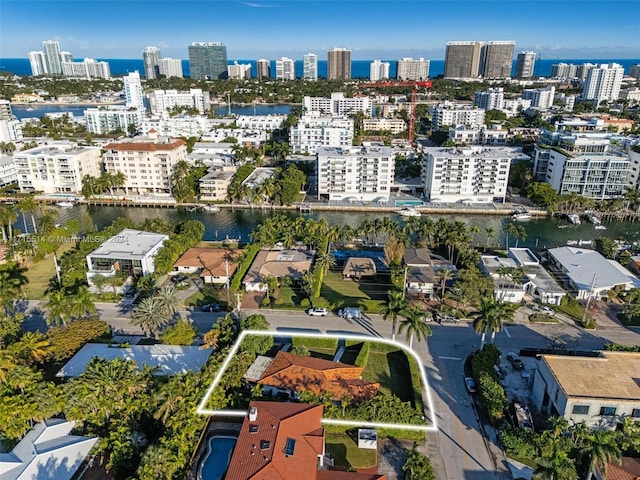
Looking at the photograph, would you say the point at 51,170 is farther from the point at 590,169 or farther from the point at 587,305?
the point at 590,169

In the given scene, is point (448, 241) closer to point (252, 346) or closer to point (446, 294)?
point (446, 294)

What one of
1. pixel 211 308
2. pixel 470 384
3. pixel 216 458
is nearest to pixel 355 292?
pixel 211 308

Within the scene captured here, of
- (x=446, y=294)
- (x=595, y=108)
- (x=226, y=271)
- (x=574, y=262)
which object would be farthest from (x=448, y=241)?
(x=595, y=108)

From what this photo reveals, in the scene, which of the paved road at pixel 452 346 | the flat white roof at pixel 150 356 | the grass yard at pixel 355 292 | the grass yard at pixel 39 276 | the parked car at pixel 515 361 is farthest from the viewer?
the grass yard at pixel 39 276

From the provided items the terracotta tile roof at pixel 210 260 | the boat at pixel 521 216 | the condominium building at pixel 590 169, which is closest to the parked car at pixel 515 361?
the terracotta tile roof at pixel 210 260

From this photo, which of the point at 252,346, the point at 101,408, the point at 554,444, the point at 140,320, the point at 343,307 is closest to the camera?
the point at 554,444

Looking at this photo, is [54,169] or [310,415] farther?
[54,169]

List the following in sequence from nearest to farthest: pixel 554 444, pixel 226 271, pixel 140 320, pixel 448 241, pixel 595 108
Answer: pixel 554 444 → pixel 140 320 → pixel 226 271 → pixel 448 241 → pixel 595 108

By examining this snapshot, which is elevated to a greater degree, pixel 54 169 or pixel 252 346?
pixel 54 169

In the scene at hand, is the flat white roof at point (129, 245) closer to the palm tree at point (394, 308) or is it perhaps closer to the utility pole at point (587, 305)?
the palm tree at point (394, 308)
